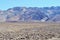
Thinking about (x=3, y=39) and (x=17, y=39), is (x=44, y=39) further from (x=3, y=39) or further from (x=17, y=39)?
(x=3, y=39)

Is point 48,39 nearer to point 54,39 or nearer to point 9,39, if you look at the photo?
point 54,39

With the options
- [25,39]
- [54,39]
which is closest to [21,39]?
[25,39]

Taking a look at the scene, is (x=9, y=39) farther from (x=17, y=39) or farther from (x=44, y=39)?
(x=44, y=39)

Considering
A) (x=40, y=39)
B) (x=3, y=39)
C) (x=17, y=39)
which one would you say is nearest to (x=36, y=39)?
(x=40, y=39)

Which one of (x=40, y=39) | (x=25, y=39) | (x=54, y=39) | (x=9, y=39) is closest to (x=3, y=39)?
(x=9, y=39)

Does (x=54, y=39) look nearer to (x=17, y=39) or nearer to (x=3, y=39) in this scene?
(x=17, y=39)

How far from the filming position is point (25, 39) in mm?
31594

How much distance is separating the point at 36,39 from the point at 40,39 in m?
0.57

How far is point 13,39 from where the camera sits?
3131 cm

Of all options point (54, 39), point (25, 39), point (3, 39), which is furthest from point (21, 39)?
point (54, 39)

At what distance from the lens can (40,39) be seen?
102 ft

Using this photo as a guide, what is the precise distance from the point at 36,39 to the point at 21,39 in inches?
86.5

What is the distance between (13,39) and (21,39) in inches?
46.0

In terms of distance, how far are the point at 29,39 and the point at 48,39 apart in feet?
9.16
